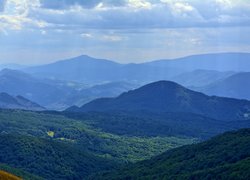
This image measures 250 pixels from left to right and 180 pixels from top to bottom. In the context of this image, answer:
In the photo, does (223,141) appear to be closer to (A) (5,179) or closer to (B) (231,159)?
(B) (231,159)

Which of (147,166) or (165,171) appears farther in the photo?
(147,166)

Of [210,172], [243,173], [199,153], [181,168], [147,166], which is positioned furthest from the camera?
[147,166]

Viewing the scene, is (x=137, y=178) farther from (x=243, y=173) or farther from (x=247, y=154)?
(x=243, y=173)

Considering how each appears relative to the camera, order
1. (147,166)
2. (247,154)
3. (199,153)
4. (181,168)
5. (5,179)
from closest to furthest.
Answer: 1. (5,179)
2. (247,154)
3. (181,168)
4. (199,153)
5. (147,166)

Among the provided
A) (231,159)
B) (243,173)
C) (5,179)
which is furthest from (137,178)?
(5,179)

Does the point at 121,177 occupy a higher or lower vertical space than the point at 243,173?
lower

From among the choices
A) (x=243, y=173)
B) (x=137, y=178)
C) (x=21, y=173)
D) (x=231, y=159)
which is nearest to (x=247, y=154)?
(x=231, y=159)
